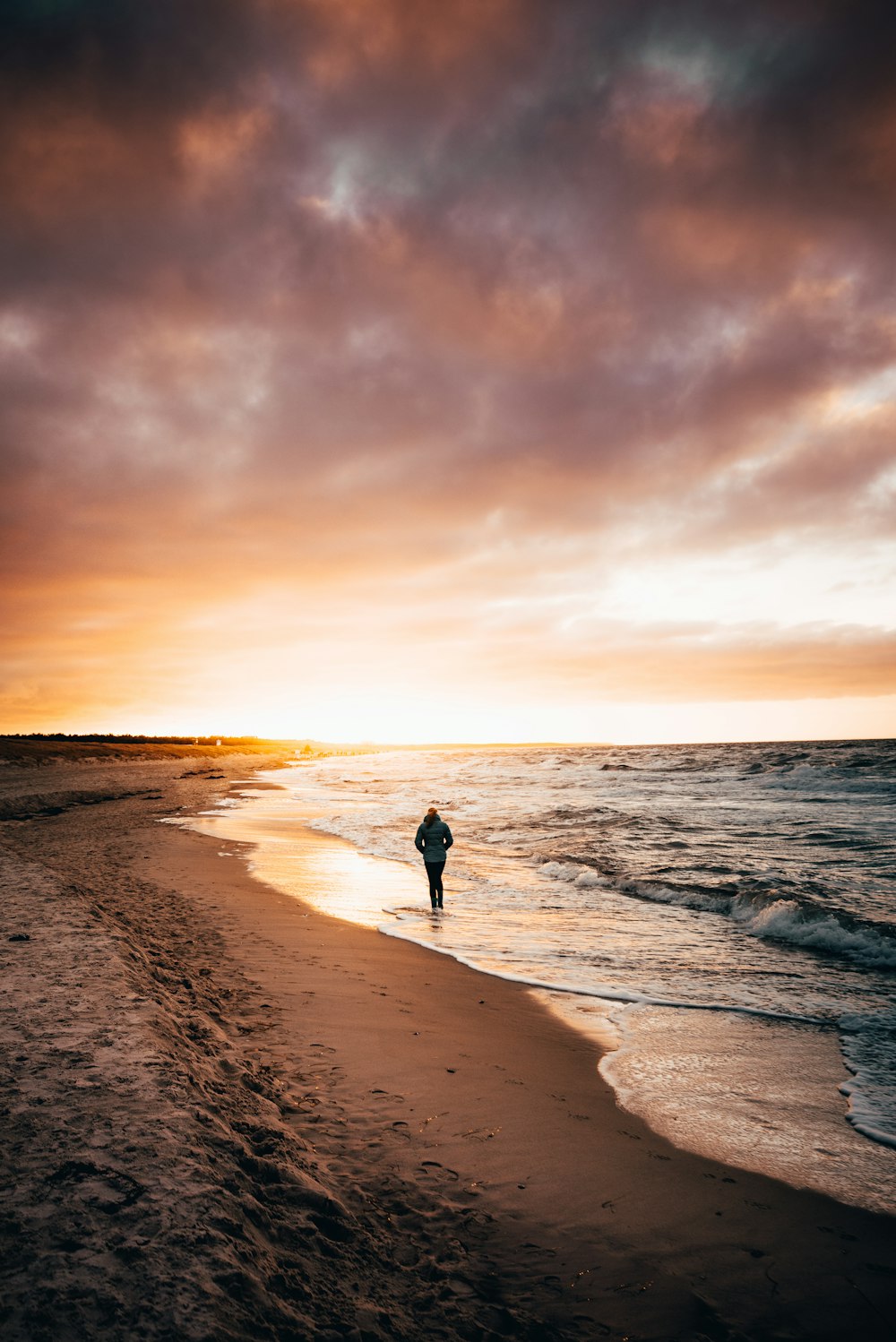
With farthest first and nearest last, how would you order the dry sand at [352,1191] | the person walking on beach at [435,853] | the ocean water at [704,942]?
1. the person walking on beach at [435,853]
2. the ocean water at [704,942]
3. the dry sand at [352,1191]

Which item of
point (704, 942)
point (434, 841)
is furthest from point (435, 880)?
point (704, 942)

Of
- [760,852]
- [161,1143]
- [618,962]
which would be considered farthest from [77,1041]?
[760,852]

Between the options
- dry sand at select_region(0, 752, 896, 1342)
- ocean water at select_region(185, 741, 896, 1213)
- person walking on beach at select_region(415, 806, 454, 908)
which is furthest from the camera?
person walking on beach at select_region(415, 806, 454, 908)

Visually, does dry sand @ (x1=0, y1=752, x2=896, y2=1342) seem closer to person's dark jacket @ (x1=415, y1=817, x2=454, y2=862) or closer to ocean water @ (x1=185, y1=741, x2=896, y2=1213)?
ocean water @ (x1=185, y1=741, x2=896, y2=1213)

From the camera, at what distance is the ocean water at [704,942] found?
5.41 metres

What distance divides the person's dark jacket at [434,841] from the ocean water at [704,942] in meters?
1.09

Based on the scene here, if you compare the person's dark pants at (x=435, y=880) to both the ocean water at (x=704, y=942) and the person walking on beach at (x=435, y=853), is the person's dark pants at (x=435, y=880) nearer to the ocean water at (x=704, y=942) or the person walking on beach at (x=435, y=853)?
the person walking on beach at (x=435, y=853)

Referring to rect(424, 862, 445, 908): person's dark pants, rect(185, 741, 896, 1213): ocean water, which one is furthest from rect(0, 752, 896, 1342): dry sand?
rect(424, 862, 445, 908): person's dark pants

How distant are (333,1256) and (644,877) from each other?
1318 cm

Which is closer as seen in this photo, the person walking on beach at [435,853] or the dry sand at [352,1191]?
the dry sand at [352,1191]

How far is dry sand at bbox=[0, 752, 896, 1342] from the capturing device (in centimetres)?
295

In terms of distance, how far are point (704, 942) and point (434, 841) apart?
5175 mm

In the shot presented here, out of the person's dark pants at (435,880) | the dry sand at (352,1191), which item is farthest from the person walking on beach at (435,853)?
the dry sand at (352,1191)

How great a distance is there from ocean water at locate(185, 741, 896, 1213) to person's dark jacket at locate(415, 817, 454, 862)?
1.09 m
